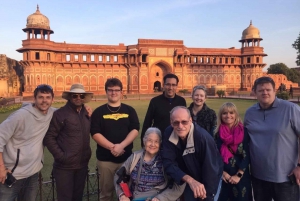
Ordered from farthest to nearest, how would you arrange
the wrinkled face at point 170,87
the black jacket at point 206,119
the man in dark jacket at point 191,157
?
1. the wrinkled face at point 170,87
2. the black jacket at point 206,119
3. the man in dark jacket at point 191,157

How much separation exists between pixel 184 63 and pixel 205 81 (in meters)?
4.63

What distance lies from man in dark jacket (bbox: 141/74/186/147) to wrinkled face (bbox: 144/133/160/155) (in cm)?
94

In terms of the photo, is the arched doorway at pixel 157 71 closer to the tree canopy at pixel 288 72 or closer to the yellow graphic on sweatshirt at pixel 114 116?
the tree canopy at pixel 288 72

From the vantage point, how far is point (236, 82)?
37.0 meters

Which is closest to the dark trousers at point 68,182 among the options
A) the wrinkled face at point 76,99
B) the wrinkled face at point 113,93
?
the wrinkled face at point 76,99

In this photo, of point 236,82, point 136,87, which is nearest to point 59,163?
point 136,87

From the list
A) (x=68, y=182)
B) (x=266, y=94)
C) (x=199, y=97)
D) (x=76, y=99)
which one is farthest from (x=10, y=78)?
(x=266, y=94)

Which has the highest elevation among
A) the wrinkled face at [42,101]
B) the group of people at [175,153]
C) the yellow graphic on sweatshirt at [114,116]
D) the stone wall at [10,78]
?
the stone wall at [10,78]

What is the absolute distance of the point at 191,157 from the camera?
91.0 inches

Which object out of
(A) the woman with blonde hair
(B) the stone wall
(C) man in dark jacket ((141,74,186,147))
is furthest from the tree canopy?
(A) the woman with blonde hair

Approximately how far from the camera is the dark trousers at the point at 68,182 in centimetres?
284

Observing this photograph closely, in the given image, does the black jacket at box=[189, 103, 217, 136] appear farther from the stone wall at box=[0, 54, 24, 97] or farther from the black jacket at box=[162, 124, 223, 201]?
the stone wall at box=[0, 54, 24, 97]

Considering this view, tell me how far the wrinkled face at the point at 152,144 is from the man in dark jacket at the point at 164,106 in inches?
37.1

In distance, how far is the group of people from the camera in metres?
2.33
